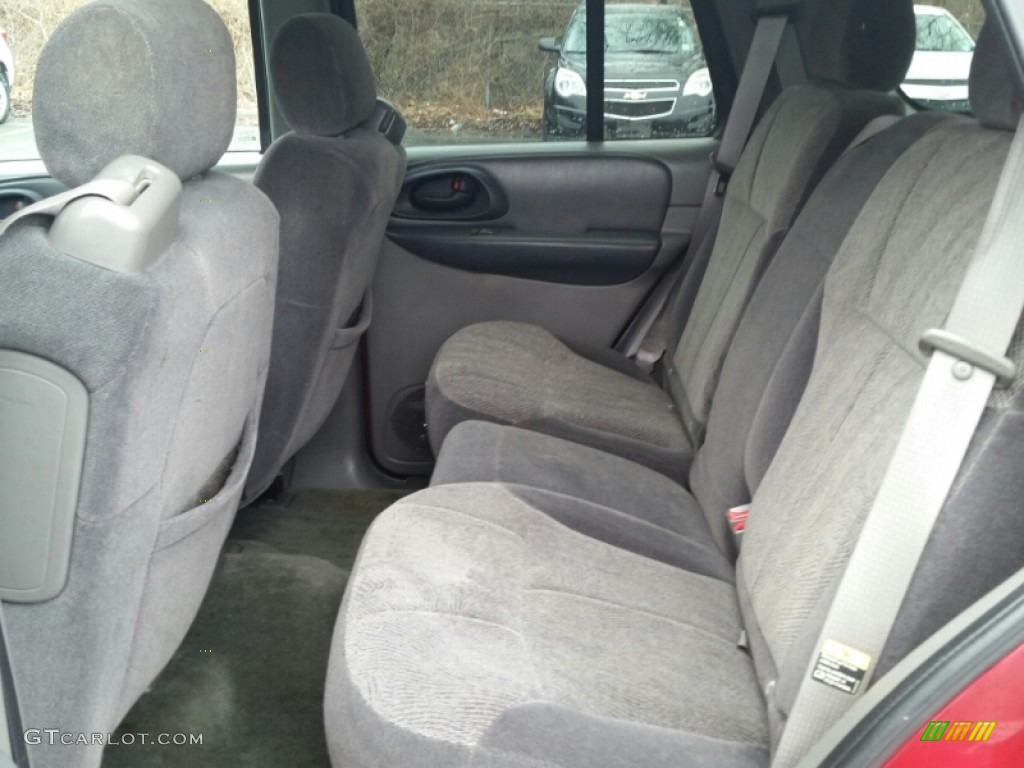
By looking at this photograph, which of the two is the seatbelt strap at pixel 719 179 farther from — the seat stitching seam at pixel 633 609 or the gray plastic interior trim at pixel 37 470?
the gray plastic interior trim at pixel 37 470

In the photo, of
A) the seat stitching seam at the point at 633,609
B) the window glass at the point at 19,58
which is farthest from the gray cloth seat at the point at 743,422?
the window glass at the point at 19,58

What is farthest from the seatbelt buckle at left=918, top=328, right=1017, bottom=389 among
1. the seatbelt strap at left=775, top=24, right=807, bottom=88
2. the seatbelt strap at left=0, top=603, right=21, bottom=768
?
the seatbelt strap at left=775, top=24, right=807, bottom=88

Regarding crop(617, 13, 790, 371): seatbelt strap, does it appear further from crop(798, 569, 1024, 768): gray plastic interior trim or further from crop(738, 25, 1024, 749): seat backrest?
crop(798, 569, 1024, 768): gray plastic interior trim

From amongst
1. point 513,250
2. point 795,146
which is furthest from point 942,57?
point 513,250

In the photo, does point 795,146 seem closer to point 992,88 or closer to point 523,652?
point 992,88

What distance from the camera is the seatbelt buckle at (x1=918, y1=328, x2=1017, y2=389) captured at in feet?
3.10

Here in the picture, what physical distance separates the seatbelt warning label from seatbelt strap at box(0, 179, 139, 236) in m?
0.78

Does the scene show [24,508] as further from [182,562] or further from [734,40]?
[734,40]

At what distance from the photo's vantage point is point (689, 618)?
1.39m

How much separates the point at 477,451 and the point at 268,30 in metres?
1.27

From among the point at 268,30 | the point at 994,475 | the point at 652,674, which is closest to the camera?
the point at 994,475

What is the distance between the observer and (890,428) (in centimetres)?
112

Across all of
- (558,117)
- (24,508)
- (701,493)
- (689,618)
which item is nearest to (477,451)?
(701,493)

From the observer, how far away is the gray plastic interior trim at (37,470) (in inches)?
42.3
